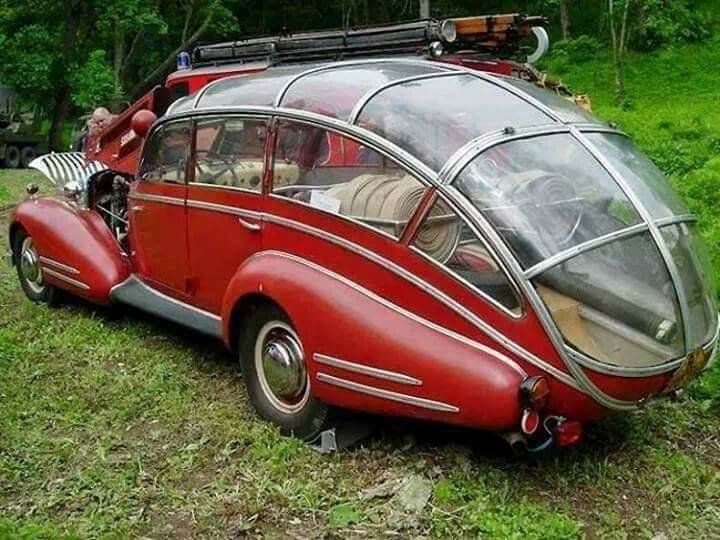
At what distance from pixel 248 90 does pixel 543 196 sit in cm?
195

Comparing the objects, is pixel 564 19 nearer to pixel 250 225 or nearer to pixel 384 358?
pixel 250 225

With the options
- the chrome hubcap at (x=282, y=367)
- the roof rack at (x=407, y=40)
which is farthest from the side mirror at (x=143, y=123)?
the chrome hubcap at (x=282, y=367)

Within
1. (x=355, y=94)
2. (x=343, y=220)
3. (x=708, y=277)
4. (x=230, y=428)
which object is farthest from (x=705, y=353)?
(x=230, y=428)

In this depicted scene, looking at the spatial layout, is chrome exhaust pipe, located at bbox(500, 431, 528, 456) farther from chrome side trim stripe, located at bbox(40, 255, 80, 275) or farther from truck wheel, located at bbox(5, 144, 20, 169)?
truck wheel, located at bbox(5, 144, 20, 169)

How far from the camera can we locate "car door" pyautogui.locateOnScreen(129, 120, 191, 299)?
213 inches

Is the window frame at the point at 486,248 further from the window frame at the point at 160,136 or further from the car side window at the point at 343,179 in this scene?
the window frame at the point at 160,136

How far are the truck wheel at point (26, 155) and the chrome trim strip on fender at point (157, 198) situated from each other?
18148 mm

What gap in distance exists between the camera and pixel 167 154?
5.66 metres

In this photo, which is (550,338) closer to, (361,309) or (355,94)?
(361,309)

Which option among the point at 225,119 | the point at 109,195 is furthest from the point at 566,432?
the point at 109,195

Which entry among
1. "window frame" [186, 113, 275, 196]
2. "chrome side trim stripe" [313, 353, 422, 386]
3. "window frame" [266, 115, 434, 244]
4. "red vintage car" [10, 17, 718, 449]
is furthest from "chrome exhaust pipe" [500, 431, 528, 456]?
"window frame" [186, 113, 275, 196]

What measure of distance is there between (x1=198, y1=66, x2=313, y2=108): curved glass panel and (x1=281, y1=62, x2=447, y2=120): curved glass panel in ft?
0.50

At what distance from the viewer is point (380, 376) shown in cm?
394

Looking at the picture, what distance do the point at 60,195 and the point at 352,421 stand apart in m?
3.74
